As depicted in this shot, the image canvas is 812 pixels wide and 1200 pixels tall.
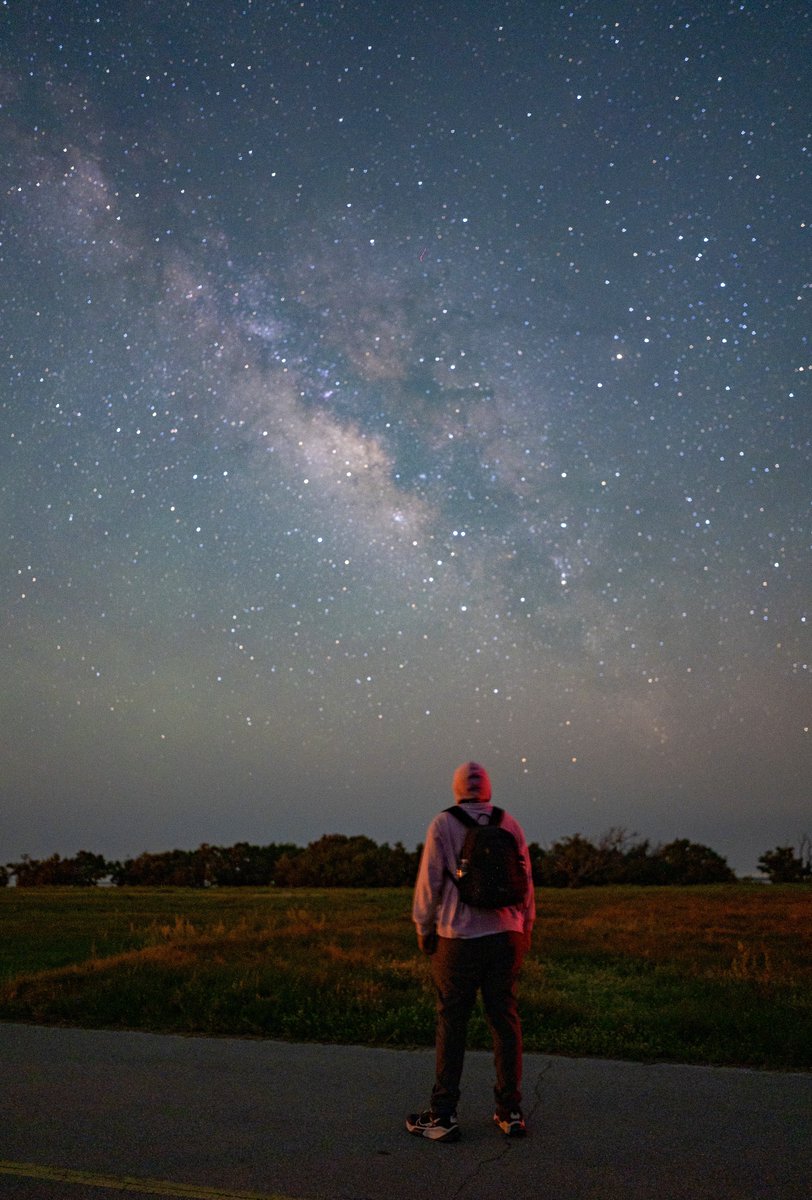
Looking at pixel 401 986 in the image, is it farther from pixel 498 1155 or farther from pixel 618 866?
pixel 618 866

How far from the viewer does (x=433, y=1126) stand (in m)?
4.68

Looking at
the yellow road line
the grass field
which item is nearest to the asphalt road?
the yellow road line

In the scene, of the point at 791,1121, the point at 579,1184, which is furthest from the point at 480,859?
the point at 791,1121

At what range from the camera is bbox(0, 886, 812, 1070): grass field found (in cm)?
720

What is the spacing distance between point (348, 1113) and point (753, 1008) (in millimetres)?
4600

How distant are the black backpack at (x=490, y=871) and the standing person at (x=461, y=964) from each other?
2cm

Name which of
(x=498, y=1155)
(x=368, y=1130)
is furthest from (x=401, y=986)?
(x=498, y=1155)

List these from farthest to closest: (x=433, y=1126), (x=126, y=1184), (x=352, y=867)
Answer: (x=352, y=867), (x=433, y=1126), (x=126, y=1184)

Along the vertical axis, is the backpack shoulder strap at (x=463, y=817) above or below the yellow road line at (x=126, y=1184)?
above

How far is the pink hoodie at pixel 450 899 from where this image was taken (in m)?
4.89

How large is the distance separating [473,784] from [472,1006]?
1146mm

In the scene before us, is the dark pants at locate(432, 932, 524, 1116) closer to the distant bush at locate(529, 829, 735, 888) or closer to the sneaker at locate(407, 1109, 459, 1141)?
the sneaker at locate(407, 1109, 459, 1141)

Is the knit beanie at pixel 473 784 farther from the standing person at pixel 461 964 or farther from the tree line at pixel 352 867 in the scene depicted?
the tree line at pixel 352 867

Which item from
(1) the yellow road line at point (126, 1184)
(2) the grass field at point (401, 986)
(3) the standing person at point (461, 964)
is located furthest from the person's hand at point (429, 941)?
(2) the grass field at point (401, 986)
